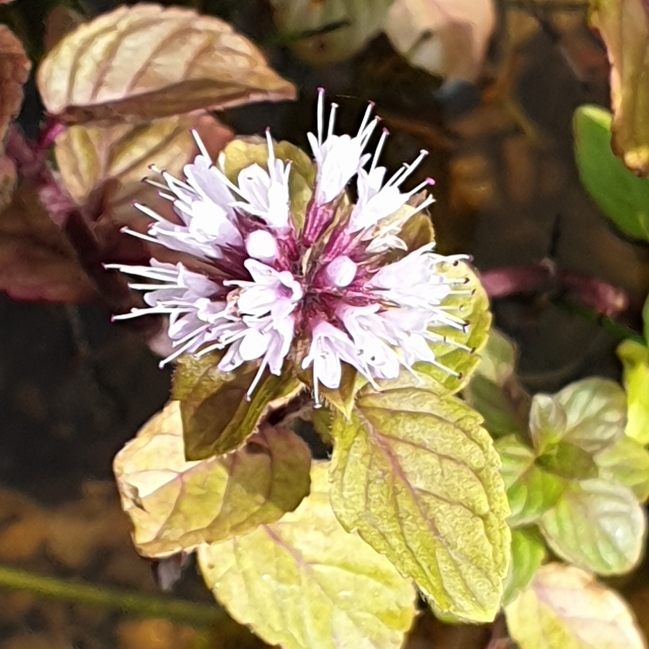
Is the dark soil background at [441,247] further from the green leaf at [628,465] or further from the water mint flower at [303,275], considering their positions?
the water mint flower at [303,275]

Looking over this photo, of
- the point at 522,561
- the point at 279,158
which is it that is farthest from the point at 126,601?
the point at 279,158

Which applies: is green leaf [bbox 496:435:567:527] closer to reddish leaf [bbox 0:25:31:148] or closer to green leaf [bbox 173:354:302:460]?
green leaf [bbox 173:354:302:460]

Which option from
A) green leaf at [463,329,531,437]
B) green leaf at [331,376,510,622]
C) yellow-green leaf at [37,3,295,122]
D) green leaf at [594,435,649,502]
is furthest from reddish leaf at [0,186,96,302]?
green leaf at [594,435,649,502]

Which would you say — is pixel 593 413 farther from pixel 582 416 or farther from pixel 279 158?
pixel 279 158

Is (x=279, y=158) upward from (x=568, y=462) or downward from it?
upward

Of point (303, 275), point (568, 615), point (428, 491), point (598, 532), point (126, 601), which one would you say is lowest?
point (126, 601)

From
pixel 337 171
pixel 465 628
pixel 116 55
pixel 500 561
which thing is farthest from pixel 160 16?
pixel 465 628
